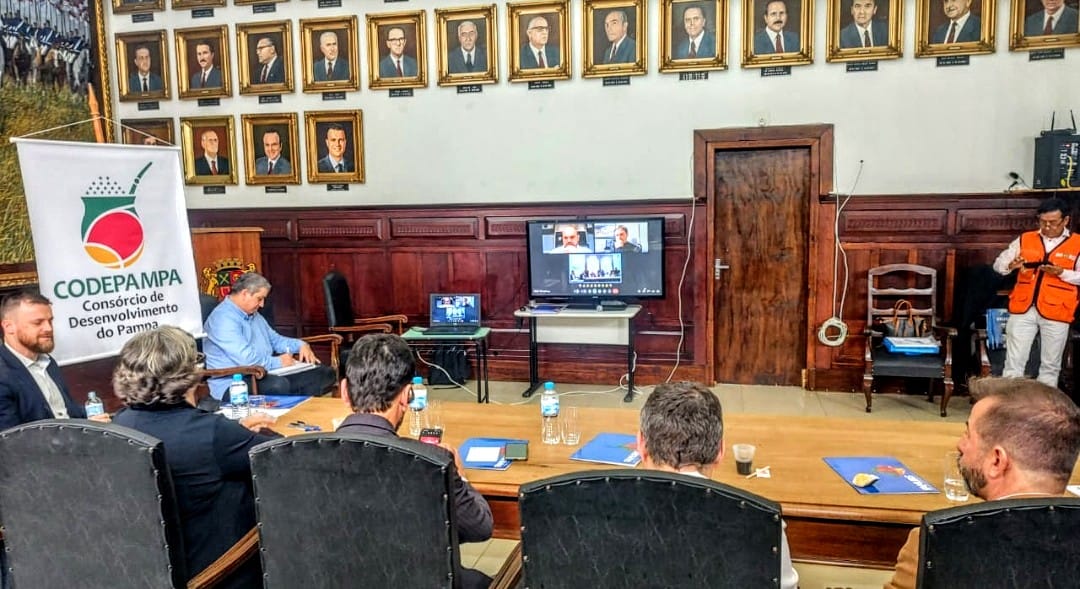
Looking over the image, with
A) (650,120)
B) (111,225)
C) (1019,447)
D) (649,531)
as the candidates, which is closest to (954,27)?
(650,120)

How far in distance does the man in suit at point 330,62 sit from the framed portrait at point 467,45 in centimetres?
90

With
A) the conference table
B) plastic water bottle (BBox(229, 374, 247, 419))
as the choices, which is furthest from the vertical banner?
the conference table

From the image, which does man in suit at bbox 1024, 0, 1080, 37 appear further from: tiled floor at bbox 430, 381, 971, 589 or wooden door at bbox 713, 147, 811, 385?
tiled floor at bbox 430, 381, 971, 589

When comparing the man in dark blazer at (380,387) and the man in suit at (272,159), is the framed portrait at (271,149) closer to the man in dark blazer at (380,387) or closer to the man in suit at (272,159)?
the man in suit at (272,159)

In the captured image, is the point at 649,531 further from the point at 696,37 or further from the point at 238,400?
the point at 696,37

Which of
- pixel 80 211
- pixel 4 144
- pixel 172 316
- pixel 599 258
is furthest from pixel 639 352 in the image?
pixel 4 144

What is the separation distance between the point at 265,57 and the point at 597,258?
141 inches

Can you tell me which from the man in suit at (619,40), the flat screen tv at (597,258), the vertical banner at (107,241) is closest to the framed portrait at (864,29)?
the man in suit at (619,40)

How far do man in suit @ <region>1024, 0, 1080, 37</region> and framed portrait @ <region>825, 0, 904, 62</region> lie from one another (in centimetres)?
91

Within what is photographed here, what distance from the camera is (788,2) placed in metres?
5.55

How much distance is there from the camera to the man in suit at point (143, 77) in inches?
263

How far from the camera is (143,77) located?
6711mm

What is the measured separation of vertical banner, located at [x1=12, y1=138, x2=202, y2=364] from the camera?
3365 millimetres

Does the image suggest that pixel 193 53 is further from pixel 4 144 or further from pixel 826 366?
pixel 826 366
